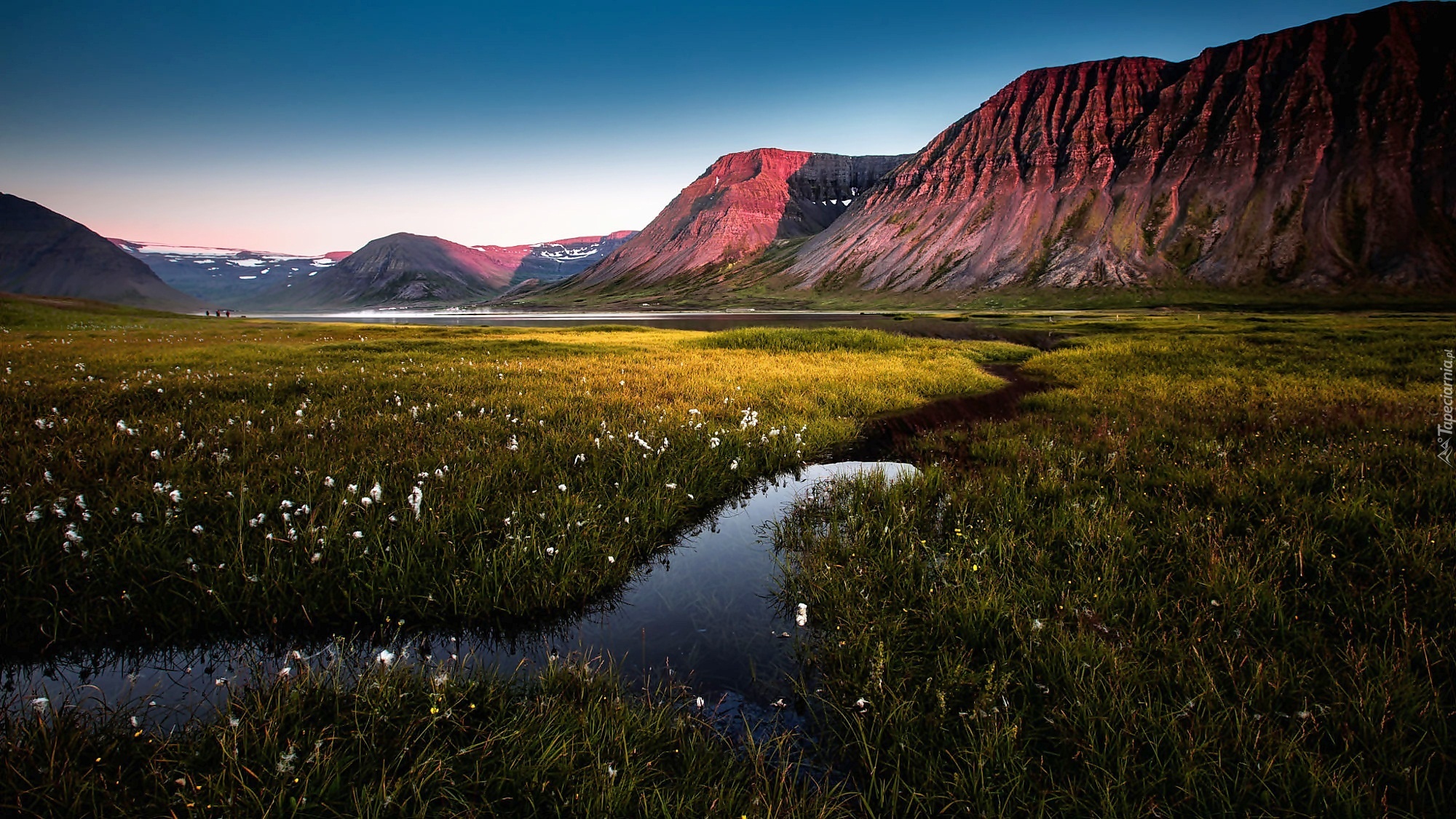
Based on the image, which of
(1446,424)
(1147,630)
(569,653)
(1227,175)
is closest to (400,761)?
(569,653)

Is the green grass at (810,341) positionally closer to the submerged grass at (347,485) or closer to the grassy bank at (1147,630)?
the submerged grass at (347,485)

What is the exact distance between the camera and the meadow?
279cm

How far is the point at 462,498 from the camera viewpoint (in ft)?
19.8

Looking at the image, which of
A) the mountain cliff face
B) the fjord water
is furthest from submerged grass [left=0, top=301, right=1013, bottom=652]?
the mountain cliff face

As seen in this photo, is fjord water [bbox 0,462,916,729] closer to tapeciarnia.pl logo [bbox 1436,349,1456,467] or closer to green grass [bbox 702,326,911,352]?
tapeciarnia.pl logo [bbox 1436,349,1456,467]

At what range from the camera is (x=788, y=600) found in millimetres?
5352

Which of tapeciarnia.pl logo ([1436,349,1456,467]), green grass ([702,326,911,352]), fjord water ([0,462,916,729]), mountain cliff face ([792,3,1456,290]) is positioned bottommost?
fjord water ([0,462,916,729])

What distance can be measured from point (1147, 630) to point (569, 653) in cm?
456

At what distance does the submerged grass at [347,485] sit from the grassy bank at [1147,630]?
2479mm

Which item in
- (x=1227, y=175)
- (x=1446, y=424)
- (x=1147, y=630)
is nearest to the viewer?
(x=1147, y=630)

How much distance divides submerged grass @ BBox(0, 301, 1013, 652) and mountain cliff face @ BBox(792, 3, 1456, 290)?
16851 cm

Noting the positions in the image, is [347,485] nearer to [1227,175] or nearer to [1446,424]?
[1446,424]

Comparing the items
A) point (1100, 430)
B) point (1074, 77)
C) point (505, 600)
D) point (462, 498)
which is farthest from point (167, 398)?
point (1074, 77)

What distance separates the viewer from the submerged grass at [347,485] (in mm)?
4449
